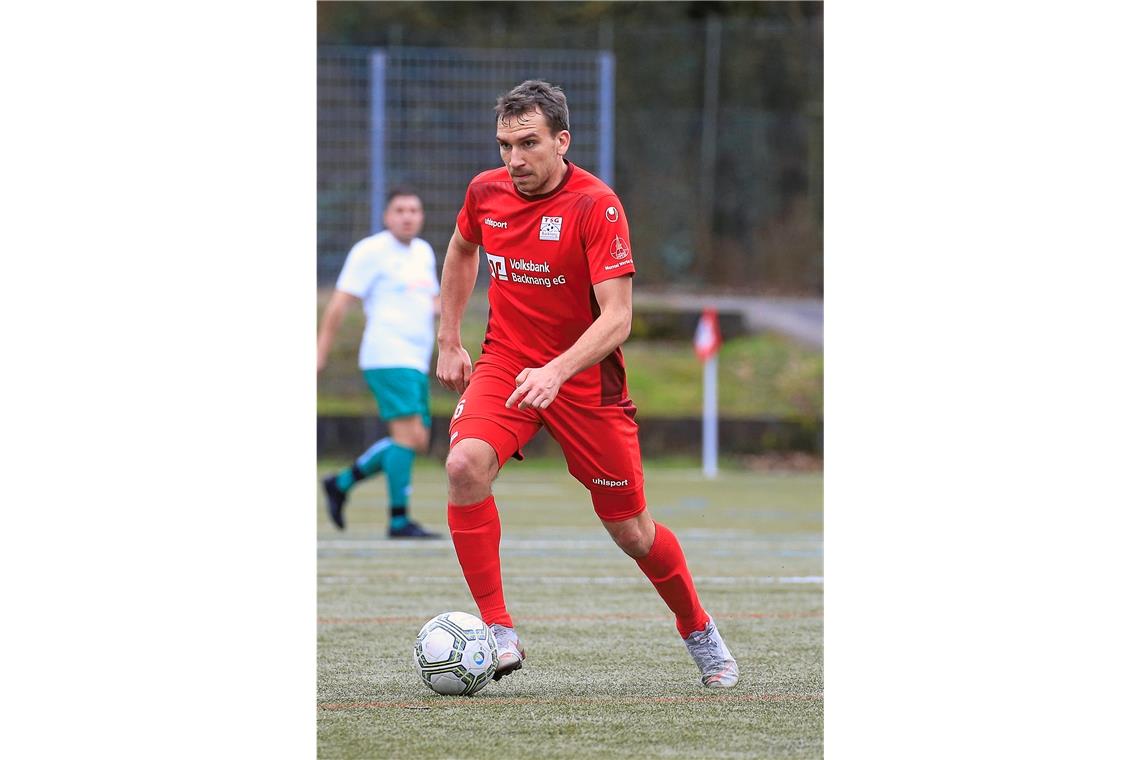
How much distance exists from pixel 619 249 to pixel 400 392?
16.4 ft

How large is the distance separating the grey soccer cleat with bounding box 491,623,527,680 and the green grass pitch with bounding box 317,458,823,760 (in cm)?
7

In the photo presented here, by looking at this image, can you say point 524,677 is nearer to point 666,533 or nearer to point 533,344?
point 666,533

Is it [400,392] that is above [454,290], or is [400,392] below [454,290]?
below

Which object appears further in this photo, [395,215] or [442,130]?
[442,130]

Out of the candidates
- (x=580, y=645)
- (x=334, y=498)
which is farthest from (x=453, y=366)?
(x=334, y=498)

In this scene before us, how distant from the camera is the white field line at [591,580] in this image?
782 cm

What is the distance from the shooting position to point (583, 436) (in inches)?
202

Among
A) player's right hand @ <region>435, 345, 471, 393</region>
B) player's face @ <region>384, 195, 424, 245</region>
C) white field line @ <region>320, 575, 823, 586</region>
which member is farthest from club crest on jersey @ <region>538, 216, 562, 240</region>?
player's face @ <region>384, 195, 424, 245</region>

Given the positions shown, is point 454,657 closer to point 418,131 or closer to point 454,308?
point 454,308

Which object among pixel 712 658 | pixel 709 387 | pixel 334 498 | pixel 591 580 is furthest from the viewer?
pixel 709 387

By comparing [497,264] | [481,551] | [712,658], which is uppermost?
[497,264]

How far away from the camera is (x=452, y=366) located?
5410mm
